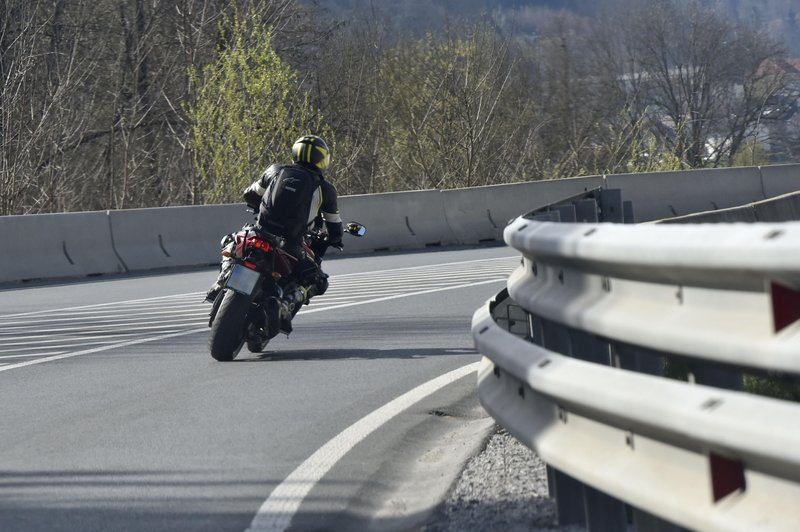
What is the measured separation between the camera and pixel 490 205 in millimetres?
23609

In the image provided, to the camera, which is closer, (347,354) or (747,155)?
(347,354)

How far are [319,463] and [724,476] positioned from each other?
11.2 feet

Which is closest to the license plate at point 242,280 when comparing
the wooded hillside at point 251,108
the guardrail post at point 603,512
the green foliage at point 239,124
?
the guardrail post at point 603,512

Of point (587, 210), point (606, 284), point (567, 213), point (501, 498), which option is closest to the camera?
point (606, 284)

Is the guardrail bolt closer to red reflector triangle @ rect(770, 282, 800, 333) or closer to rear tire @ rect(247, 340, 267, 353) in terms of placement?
red reflector triangle @ rect(770, 282, 800, 333)

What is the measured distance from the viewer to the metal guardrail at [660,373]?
268cm

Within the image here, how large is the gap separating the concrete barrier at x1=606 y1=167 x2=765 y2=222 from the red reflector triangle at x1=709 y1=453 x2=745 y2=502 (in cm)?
2195

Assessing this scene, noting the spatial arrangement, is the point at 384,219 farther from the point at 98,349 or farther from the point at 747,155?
the point at 747,155

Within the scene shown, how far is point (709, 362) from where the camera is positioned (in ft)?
9.98

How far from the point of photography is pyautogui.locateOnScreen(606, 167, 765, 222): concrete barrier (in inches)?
997

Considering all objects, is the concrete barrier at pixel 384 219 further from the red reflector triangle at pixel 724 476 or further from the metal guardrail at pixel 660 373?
the red reflector triangle at pixel 724 476

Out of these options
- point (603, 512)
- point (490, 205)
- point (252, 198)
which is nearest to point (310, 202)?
point (252, 198)

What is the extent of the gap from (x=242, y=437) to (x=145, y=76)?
87.2 feet

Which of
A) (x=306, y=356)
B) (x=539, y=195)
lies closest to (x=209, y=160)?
(x=539, y=195)
